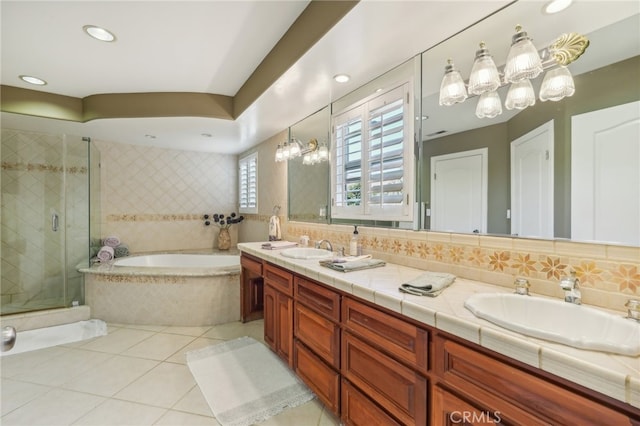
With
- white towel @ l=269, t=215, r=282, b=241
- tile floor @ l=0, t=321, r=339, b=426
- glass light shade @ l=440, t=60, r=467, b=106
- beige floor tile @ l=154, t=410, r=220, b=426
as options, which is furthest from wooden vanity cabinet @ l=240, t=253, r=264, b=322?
glass light shade @ l=440, t=60, r=467, b=106

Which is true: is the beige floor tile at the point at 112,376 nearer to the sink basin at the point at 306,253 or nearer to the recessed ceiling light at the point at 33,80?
the sink basin at the point at 306,253

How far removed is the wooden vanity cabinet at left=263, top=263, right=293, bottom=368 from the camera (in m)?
1.91

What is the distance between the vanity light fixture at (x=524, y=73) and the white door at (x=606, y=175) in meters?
0.18

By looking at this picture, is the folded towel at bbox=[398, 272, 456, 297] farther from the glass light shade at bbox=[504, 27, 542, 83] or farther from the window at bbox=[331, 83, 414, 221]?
the glass light shade at bbox=[504, 27, 542, 83]

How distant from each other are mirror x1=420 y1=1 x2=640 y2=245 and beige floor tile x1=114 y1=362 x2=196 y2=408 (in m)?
2.02

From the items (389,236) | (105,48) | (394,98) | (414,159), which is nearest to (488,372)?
(389,236)

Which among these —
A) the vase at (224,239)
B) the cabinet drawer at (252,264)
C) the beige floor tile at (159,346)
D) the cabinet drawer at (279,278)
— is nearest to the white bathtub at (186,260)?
A: the vase at (224,239)

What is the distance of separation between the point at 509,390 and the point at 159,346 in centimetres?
278

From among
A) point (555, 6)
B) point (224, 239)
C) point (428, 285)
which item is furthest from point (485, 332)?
point (224, 239)

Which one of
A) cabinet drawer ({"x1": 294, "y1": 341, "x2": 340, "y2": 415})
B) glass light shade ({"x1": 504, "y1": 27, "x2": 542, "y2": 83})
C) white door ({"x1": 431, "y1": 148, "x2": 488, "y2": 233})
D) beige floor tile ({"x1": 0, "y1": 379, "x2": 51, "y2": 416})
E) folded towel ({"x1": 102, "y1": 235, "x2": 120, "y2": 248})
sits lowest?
beige floor tile ({"x1": 0, "y1": 379, "x2": 51, "y2": 416})

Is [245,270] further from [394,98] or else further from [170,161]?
[170,161]

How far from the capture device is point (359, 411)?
1329 millimetres

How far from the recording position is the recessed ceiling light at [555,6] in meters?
1.14

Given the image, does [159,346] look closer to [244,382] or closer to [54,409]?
[54,409]
